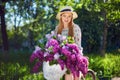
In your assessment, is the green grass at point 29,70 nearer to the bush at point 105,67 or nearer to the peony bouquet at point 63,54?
the bush at point 105,67

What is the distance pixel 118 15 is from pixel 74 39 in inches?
452

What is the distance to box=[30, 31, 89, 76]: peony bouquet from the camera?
16.6 feet

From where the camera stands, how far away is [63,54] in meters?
5.13

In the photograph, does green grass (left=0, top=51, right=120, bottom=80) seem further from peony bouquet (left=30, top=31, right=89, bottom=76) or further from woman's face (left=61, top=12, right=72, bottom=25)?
peony bouquet (left=30, top=31, right=89, bottom=76)

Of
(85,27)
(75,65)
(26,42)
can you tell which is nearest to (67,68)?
(75,65)

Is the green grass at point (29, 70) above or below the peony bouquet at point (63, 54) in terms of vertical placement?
below

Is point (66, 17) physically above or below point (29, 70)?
above

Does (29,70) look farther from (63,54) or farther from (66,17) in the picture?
(63,54)

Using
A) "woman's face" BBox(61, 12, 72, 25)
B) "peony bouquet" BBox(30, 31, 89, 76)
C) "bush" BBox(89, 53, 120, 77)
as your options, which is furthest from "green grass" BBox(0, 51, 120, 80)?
"peony bouquet" BBox(30, 31, 89, 76)

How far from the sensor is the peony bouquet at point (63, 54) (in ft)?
16.6

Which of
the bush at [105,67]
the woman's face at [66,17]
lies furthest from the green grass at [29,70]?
the woman's face at [66,17]

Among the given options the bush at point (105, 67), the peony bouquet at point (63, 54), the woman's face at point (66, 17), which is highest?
the woman's face at point (66, 17)

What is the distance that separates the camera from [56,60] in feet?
16.7

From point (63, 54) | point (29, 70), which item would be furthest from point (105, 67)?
point (63, 54)
